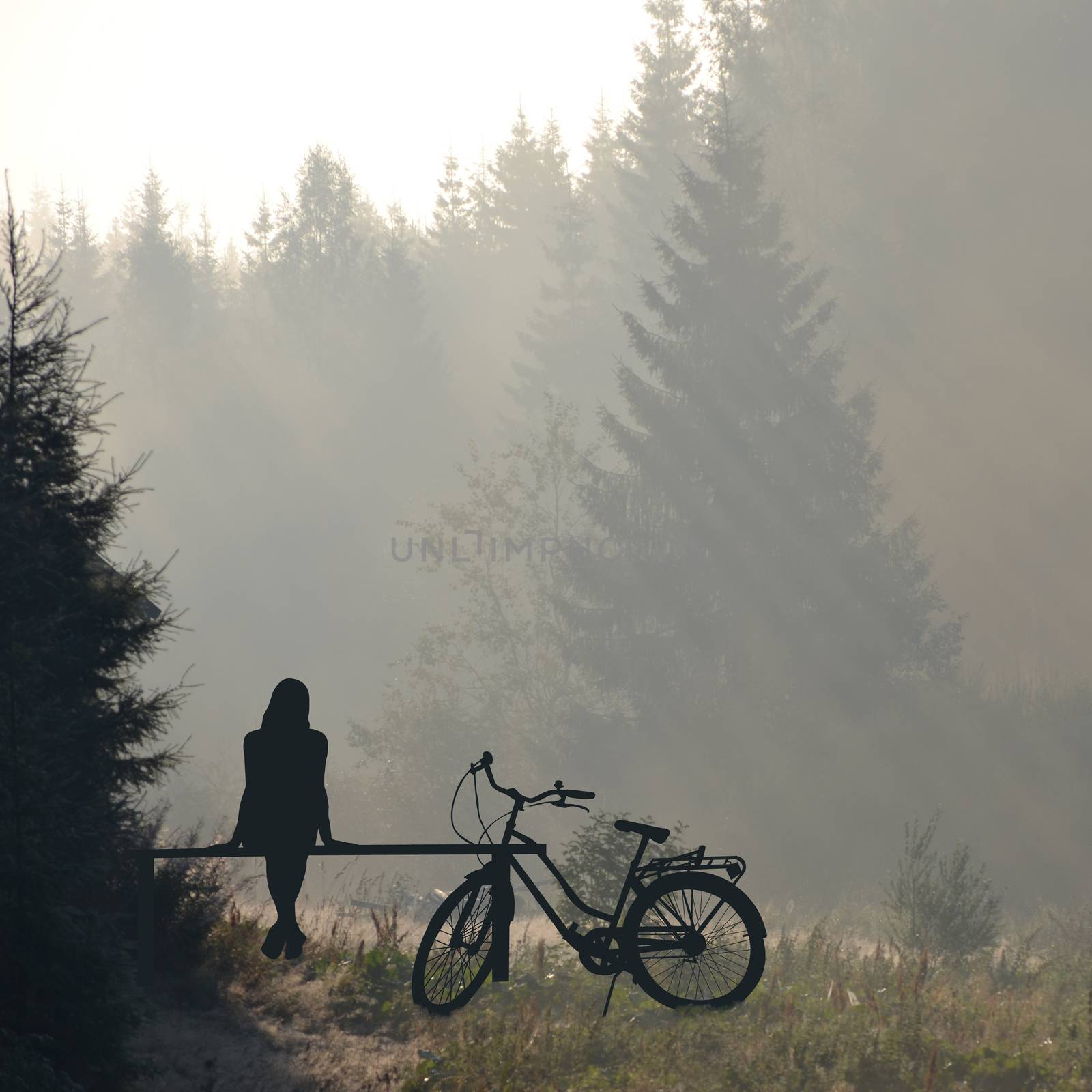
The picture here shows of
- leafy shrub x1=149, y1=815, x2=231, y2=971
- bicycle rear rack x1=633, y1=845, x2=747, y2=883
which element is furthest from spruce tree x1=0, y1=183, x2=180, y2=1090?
bicycle rear rack x1=633, y1=845, x2=747, y2=883

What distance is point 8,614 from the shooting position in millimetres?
7156

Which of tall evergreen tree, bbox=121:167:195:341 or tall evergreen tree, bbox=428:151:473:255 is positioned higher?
tall evergreen tree, bbox=428:151:473:255

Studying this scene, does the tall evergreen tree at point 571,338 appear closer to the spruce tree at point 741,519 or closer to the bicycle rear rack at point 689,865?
the spruce tree at point 741,519

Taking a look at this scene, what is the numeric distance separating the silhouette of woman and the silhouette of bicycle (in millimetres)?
639

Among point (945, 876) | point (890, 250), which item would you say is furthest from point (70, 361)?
point (890, 250)

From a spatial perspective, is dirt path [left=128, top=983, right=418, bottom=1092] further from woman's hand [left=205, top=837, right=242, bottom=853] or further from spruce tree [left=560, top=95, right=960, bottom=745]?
spruce tree [left=560, top=95, right=960, bottom=745]

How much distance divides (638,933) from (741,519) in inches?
1096

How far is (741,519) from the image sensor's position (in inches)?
1262

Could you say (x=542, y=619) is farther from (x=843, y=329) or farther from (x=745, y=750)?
(x=843, y=329)

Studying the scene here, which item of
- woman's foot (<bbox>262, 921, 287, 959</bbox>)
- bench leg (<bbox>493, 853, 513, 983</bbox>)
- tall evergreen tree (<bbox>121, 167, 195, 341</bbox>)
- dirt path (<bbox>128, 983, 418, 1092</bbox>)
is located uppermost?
tall evergreen tree (<bbox>121, 167, 195, 341</bbox>)

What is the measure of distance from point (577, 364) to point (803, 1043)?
170 ft

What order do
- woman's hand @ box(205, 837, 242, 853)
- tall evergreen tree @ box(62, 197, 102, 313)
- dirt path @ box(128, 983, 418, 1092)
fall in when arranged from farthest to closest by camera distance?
tall evergreen tree @ box(62, 197, 102, 313) → dirt path @ box(128, 983, 418, 1092) → woman's hand @ box(205, 837, 242, 853)

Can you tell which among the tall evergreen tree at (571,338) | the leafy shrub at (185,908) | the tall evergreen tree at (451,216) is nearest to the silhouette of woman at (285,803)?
the leafy shrub at (185,908)

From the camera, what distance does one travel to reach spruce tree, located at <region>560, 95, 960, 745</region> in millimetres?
30844
